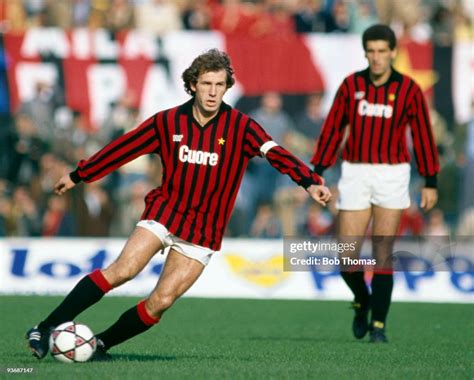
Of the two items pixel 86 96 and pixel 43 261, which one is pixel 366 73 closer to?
pixel 43 261

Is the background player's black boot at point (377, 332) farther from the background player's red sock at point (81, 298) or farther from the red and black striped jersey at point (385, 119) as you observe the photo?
the background player's red sock at point (81, 298)

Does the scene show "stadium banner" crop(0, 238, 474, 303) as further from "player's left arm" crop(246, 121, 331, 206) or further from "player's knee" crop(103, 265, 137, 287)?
"player's knee" crop(103, 265, 137, 287)

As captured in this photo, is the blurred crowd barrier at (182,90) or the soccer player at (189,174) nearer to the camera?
the soccer player at (189,174)

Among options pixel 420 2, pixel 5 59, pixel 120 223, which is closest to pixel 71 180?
pixel 120 223

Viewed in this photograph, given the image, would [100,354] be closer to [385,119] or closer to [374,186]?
[374,186]

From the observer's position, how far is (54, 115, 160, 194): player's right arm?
26.9ft

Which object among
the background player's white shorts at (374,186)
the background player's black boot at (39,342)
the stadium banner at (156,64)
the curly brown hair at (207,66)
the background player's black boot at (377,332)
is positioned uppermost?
the stadium banner at (156,64)

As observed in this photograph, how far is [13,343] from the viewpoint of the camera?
31.1 feet

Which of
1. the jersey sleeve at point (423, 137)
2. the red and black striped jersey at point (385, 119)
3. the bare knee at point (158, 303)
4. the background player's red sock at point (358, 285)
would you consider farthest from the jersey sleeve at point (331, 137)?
the bare knee at point (158, 303)

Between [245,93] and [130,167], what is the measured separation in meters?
2.15

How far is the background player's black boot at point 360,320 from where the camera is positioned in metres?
10.5

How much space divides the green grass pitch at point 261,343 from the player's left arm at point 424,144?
1.29m

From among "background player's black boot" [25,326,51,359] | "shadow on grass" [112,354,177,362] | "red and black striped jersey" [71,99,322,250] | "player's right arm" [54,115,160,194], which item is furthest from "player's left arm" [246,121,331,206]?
"background player's black boot" [25,326,51,359]

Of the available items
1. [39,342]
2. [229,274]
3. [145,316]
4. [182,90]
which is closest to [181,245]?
[145,316]
